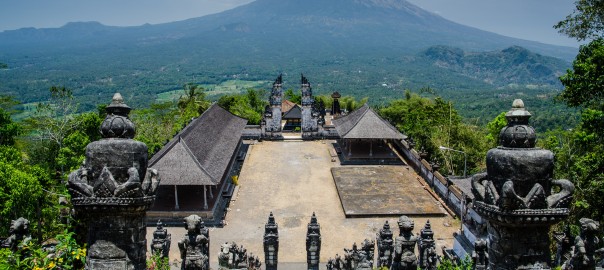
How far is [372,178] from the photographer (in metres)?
28.5

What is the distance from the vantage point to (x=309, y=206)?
77.8 feet

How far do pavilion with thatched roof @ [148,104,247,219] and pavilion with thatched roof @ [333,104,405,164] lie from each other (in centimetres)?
986

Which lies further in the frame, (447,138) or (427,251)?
(447,138)

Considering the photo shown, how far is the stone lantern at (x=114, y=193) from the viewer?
627 cm

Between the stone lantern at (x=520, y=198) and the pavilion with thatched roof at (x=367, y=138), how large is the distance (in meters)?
25.9

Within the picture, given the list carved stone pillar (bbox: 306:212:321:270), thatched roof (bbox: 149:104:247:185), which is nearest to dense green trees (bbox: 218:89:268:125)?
thatched roof (bbox: 149:104:247:185)

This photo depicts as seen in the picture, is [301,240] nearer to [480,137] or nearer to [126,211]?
[126,211]

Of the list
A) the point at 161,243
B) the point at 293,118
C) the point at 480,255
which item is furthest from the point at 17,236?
the point at 293,118

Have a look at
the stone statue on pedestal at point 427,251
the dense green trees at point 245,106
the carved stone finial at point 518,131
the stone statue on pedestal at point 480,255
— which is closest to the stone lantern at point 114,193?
the carved stone finial at point 518,131

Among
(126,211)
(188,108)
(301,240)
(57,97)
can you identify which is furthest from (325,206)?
(188,108)

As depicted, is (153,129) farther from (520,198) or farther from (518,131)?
(520,198)

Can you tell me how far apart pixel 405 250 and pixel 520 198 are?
98.6 inches

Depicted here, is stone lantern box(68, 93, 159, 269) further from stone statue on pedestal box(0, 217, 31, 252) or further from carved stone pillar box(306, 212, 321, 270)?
carved stone pillar box(306, 212, 321, 270)

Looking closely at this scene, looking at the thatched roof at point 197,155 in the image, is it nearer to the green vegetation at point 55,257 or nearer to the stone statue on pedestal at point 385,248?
the stone statue on pedestal at point 385,248
